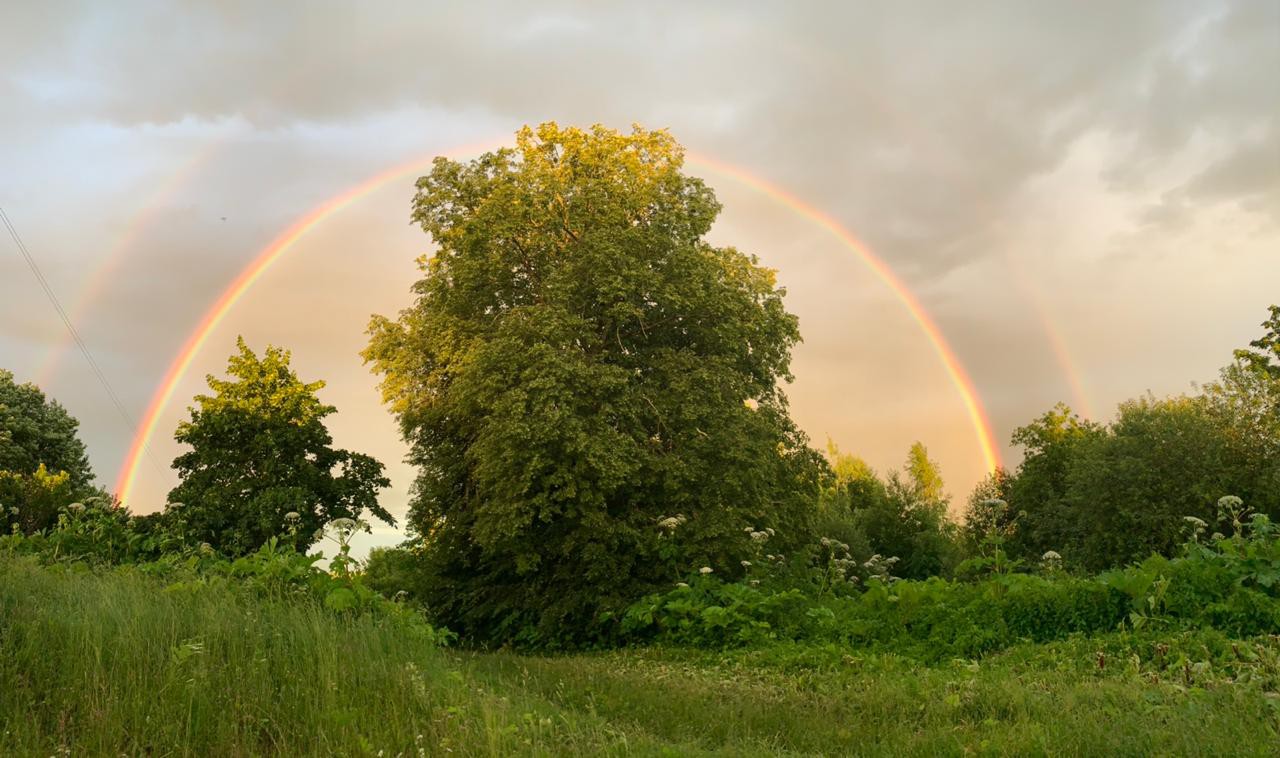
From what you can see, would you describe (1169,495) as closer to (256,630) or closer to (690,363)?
(690,363)

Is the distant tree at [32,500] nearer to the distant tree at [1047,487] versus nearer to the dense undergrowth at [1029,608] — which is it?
the dense undergrowth at [1029,608]

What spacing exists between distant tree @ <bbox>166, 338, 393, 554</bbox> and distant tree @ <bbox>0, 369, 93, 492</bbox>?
13.4 m

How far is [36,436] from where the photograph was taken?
4600 cm

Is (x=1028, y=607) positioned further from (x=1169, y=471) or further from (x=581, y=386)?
(x=1169, y=471)

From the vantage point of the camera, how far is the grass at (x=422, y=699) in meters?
5.76

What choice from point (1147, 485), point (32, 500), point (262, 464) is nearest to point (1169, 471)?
point (1147, 485)

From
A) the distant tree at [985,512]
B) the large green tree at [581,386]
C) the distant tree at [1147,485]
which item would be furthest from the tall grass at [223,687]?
the distant tree at [985,512]

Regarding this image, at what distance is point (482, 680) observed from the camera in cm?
866

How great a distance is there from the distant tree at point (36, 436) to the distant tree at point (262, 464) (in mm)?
13418

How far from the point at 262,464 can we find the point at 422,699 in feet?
108

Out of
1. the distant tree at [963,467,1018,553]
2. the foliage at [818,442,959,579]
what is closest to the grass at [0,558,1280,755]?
the foliage at [818,442,959,579]

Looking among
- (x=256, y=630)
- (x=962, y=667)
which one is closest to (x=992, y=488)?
(x=962, y=667)

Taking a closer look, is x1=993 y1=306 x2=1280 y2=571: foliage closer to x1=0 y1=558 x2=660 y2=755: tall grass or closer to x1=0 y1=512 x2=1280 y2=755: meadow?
x1=0 y1=512 x2=1280 y2=755: meadow

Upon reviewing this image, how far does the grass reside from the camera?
5.76 metres
